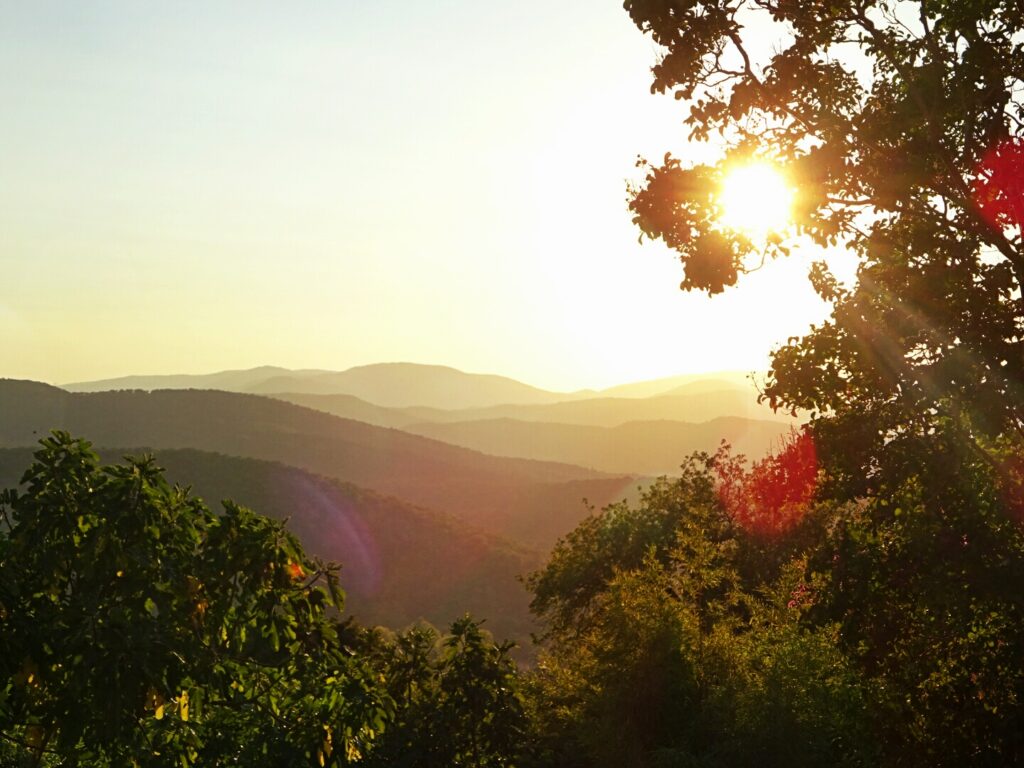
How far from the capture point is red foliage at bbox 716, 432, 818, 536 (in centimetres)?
2809

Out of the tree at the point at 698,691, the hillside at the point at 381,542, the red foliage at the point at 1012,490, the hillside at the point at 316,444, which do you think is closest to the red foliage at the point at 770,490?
the tree at the point at 698,691

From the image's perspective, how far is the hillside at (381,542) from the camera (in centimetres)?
7600

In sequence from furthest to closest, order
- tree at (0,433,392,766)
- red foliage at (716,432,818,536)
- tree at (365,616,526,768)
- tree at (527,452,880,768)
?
red foliage at (716,432,818,536)
tree at (527,452,880,768)
tree at (365,616,526,768)
tree at (0,433,392,766)

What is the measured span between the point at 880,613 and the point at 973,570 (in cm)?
126

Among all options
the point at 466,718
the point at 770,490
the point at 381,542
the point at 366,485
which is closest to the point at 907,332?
the point at 466,718

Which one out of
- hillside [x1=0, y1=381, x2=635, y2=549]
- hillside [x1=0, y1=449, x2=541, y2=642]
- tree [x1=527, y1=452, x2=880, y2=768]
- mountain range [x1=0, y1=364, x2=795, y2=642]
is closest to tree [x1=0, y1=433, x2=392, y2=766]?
tree [x1=527, y1=452, x2=880, y2=768]

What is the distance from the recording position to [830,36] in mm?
11266

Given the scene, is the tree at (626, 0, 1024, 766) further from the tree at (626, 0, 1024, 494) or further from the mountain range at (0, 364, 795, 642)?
the mountain range at (0, 364, 795, 642)

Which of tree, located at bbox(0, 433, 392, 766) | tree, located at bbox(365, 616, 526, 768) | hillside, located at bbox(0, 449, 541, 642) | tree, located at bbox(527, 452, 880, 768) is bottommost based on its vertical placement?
hillside, located at bbox(0, 449, 541, 642)

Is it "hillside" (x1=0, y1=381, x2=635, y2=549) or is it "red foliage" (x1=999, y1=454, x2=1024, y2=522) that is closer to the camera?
"red foliage" (x1=999, y1=454, x2=1024, y2=522)

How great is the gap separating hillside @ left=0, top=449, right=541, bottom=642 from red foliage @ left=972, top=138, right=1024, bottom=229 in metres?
63.5

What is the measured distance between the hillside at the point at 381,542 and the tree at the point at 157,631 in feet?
213

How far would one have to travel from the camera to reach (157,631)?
20.0ft

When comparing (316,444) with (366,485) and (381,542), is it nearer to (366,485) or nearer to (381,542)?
(366,485)
